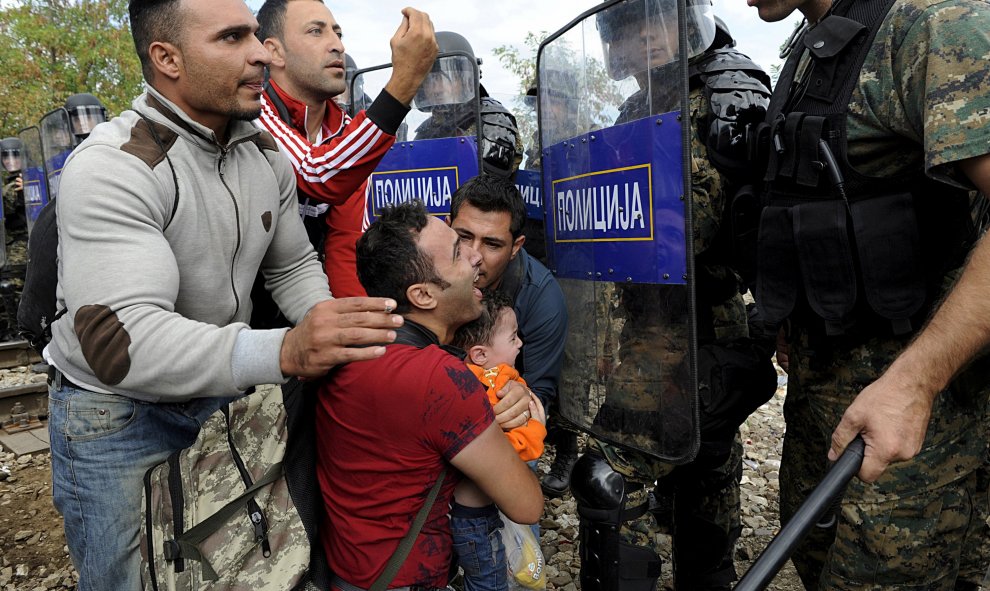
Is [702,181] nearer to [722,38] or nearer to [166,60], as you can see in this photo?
[722,38]

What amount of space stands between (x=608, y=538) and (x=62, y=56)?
17.7 m

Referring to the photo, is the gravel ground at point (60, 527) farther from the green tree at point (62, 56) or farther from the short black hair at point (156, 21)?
the green tree at point (62, 56)

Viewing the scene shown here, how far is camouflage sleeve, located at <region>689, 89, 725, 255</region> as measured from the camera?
199 cm

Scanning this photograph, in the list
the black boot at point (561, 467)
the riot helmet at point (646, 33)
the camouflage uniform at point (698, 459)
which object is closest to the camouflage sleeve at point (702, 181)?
the camouflage uniform at point (698, 459)

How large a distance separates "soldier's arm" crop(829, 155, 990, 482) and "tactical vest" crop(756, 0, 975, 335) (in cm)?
25

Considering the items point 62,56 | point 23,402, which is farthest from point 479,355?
point 62,56

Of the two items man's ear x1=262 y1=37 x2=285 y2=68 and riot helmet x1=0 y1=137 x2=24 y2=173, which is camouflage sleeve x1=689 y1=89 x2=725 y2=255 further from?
riot helmet x1=0 y1=137 x2=24 y2=173

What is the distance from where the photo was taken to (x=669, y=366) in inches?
71.9

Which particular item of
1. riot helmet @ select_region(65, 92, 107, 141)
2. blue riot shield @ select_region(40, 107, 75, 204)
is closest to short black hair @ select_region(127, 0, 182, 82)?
riot helmet @ select_region(65, 92, 107, 141)

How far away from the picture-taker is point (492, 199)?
231 centimetres

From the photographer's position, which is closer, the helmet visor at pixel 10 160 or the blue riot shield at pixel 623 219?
the blue riot shield at pixel 623 219

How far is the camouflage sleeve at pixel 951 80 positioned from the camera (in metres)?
1.26

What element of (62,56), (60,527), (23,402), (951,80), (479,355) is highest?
(62,56)

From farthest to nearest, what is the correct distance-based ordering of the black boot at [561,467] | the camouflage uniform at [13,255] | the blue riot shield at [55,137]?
1. the camouflage uniform at [13,255]
2. the blue riot shield at [55,137]
3. the black boot at [561,467]
